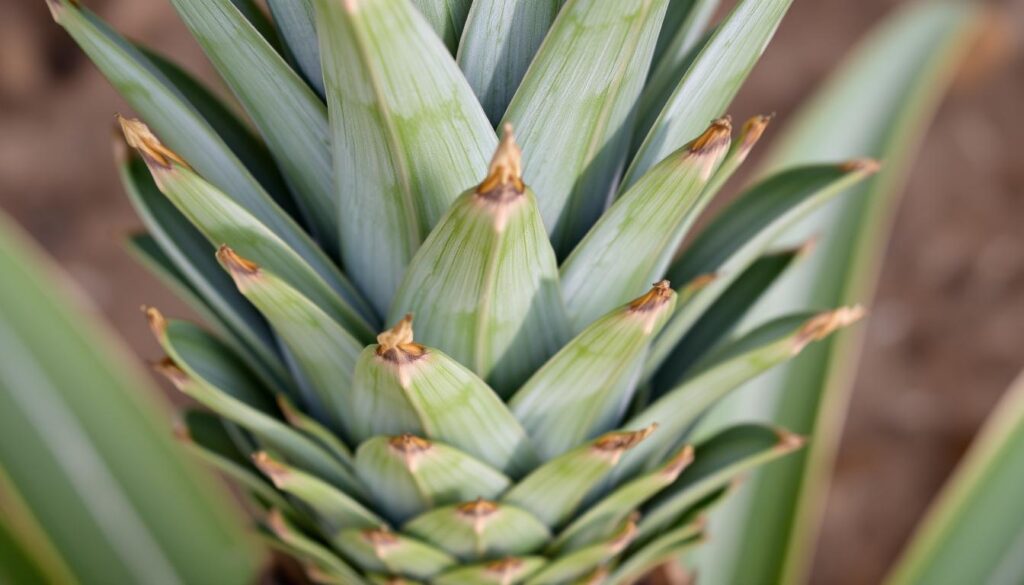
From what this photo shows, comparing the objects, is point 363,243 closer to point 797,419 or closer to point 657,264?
point 657,264

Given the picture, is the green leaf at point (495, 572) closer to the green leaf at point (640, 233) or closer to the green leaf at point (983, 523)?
the green leaf at point (640, 233)

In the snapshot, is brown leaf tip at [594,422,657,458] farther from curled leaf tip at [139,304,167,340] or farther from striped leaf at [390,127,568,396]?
curled leaf tip at [139,304,167,340]

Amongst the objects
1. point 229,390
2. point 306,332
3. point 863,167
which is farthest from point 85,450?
point 863,167

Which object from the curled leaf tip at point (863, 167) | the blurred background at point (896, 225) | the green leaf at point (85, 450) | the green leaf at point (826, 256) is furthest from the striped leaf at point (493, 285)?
the blurred background at point (896, 225)

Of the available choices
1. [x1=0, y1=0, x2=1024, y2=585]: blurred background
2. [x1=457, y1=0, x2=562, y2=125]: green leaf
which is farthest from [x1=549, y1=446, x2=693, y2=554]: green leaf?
[x1=0, y1=0, x2=1024, y2=585]: blurred background

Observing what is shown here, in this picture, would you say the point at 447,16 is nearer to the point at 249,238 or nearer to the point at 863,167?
the point at 249,238

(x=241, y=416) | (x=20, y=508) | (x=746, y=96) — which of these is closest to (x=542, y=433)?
(x=241, y=416)
